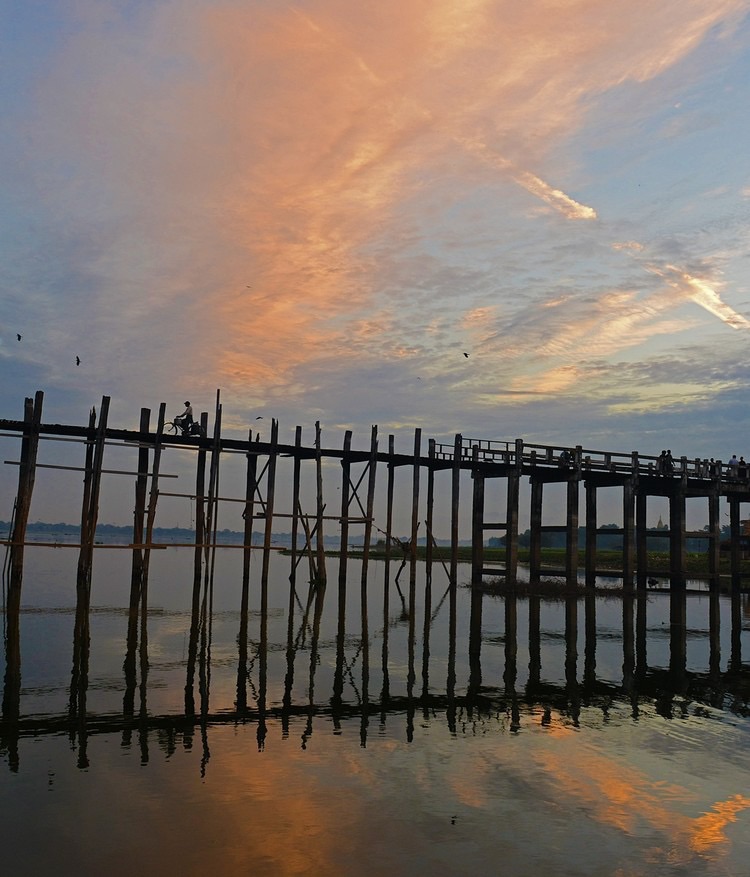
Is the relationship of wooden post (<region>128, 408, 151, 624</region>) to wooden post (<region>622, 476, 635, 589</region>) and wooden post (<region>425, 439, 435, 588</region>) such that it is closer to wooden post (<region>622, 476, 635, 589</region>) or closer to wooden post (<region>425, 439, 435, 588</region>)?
wooden post (<region>425, 439, 435, 588</region>)

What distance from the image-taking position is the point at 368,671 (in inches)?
686

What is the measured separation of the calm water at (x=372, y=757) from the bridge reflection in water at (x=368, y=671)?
0.29 feet

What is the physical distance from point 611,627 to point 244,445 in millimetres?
14655

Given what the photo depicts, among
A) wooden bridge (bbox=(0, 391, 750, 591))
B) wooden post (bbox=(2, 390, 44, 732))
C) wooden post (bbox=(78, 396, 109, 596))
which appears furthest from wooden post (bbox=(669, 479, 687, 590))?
wooden post (bbox=(2, 390, 44, 732))

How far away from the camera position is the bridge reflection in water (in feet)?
42.2

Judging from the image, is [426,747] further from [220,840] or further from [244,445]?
[244,445]

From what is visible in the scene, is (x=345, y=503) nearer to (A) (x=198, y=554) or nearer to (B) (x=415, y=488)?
(B) (x=415, y=488)

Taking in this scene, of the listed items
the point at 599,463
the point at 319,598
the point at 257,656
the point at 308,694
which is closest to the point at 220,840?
the point at 308,694

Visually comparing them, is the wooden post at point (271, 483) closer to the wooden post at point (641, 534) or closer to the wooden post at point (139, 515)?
the wooden post at point (139, 515)

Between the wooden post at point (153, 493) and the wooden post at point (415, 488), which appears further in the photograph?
the wooden post at point (415, 488)

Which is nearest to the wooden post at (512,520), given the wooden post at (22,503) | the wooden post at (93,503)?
the wooden post at (93,503)

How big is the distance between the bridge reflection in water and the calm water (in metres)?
0.09

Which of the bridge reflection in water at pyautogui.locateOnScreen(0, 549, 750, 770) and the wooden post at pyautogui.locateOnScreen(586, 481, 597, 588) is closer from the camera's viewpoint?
the bridge reflection in water at pyautogui.locateOnScreen(0, 549, 750, 770)

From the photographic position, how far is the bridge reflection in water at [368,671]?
42.2 feet
